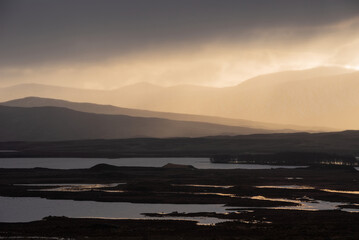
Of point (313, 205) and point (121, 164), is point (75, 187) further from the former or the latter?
point (121, 164)

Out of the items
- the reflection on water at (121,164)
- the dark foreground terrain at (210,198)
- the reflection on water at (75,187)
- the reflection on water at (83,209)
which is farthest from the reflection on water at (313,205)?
the reflection on water at (121,164)

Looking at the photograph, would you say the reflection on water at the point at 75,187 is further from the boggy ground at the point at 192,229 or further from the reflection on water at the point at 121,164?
the reflection on water at the point at 121,164

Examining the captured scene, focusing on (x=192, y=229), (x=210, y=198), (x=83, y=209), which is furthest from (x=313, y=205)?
(x=83, y=209)

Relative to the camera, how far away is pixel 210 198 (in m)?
70.5

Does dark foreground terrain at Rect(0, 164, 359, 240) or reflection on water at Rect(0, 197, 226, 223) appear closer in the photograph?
dark foreground terrain at Rect(0, 164, 359, 240)

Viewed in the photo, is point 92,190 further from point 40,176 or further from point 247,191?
point 40,176

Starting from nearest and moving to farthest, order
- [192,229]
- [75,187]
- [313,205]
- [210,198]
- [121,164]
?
[192,229]
[313,205]
[210,198]
[75,187]
[121,164]

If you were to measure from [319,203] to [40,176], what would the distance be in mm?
48951

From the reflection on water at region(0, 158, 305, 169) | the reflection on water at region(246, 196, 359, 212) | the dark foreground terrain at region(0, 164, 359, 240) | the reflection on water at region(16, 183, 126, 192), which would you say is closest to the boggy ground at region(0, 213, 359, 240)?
the dark foreground terrain at region(0, 164, 359, 240)

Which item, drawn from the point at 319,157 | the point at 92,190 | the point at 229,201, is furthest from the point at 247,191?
the point at 319,157

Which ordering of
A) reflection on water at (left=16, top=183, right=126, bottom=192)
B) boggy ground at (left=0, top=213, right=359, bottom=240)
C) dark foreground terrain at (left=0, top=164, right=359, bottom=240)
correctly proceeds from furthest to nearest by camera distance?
1. reflection on water at (left=16, top=183, right=126, bottom=192)
2. dark foreground terrain at (left=0, top=164, right=359, bottom=240)
3. boggy ground at (left=0, top=213, right=359, bottom=240)

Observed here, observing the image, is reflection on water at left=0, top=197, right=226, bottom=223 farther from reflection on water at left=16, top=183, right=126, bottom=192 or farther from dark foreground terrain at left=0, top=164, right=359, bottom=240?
reflection on water at left=16, top=183, right=126, bottom=192

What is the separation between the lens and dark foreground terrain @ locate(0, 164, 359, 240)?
157 feet

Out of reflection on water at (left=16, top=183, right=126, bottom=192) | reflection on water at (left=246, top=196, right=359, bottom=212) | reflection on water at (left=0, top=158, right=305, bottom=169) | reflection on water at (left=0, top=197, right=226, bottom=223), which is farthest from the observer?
reflection on water at (left=0, top=158, right=305, bottom=169)
